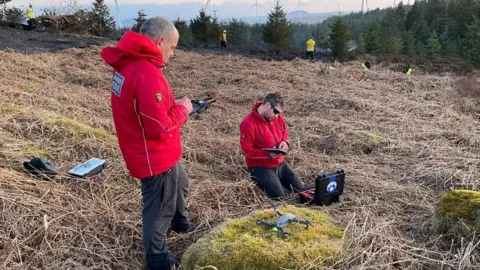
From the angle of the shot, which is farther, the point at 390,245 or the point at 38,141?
the point at 38,141

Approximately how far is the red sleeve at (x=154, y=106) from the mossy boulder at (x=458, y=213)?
1983 mm

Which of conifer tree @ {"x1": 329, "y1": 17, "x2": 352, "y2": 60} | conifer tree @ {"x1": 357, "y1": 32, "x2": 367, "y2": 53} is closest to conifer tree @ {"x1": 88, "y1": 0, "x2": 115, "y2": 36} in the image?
conifer tree @ {"x1": 329, "y1": 17, "x2": 352, "y2": 60}

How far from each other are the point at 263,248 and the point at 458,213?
56.8 inches

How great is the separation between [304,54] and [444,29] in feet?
42.7

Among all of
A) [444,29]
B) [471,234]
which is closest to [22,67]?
[471,234]

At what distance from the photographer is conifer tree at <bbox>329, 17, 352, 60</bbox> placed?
21.1 m

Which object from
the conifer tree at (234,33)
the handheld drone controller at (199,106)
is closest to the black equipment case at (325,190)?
the handheld drone controller at (199,106)

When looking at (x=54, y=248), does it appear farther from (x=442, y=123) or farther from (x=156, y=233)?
(x=442, y=123)

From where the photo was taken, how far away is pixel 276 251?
217 cm

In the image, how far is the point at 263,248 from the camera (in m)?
2.18

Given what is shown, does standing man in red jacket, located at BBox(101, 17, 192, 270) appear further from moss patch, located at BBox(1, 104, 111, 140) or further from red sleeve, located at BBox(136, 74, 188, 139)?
moss patch, located at BBox(1, 104, 111, 140)

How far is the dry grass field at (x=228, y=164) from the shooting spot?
2594 mm

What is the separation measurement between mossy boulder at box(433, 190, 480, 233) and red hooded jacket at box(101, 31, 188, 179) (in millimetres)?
1942

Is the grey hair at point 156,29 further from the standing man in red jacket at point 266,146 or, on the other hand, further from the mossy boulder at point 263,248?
the standing man in red jacket at point 266,146
